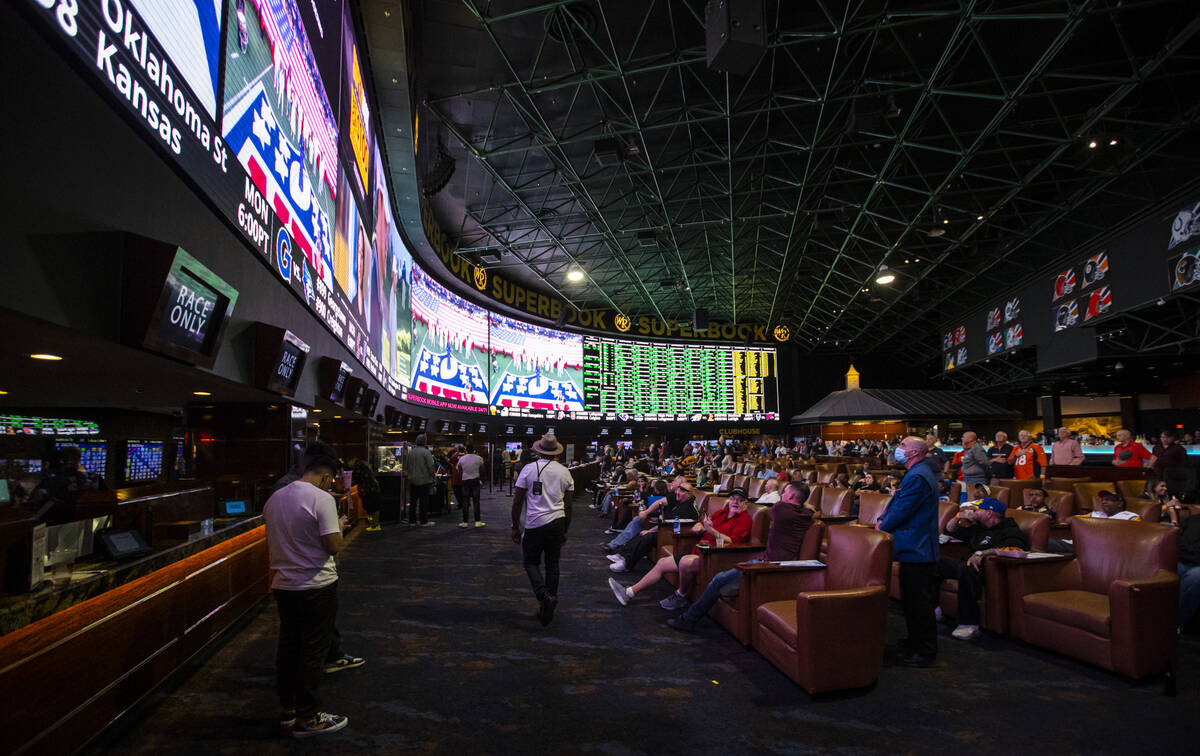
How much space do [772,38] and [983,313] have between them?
15.6 m

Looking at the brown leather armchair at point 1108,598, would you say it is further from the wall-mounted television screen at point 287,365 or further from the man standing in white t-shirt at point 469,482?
the man standing in white t-shirt at point 469,482

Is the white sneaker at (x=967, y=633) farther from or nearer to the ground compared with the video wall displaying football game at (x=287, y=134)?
nearer to the ground

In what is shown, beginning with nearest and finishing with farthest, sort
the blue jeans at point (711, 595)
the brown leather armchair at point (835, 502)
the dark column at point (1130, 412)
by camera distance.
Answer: the blue jeans at point (711, 595)
the brown leather armchair at point (835, 502)
the dark column at point (1130, 412)

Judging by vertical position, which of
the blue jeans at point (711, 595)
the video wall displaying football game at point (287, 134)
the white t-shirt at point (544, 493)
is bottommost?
the blue jeans at point (711, 595)

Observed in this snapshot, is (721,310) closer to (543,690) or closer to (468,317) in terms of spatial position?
(468,317)

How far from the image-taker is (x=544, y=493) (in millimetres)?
4949

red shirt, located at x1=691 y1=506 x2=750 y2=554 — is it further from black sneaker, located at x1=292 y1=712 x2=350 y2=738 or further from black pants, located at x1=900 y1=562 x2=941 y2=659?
black sneaker, located at x1=292 y1=712 x2=350 y2=738

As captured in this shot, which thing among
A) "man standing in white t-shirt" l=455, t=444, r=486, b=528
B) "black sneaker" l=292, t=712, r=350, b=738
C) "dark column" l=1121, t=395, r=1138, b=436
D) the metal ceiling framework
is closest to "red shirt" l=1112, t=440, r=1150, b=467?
the metal ceiling framework

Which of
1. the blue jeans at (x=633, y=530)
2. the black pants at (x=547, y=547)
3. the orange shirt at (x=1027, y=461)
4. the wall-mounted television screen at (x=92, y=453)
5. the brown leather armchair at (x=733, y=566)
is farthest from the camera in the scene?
the wall-mounted television screen at (x=92, y=453)

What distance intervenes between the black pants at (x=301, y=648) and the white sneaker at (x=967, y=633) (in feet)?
13.3

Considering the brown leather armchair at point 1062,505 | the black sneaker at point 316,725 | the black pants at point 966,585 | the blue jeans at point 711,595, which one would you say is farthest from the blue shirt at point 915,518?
Answer: the black sneaker at point 316,725

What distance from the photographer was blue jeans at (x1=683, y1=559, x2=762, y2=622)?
172 inches

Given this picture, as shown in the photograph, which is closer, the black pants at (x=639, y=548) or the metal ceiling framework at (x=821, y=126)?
the black pants at (x=639, y=548)

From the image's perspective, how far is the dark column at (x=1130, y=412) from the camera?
61.0 feet
